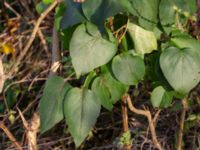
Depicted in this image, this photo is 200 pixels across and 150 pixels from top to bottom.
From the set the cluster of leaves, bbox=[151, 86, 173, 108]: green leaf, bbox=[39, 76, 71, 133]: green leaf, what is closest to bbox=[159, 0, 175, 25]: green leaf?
the cluster of leaves

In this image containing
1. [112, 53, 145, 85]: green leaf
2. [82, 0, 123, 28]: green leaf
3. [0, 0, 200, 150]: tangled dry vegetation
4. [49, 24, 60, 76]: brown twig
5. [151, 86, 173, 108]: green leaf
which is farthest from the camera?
[0, 0, 200, 150]: tangled dry vegetation

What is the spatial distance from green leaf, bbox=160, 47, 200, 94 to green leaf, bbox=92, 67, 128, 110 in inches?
6.3

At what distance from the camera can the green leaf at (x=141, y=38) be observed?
4.71 ft

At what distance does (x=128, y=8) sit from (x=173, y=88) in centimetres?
27

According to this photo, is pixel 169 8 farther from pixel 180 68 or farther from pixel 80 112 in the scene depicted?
pixel 80 112

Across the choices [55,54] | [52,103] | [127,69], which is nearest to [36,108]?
[55,54]

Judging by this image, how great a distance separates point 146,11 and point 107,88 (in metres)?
0.27

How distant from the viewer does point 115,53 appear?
1.39 m

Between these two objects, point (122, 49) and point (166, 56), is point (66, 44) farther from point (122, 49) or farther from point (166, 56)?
point (166, 56)

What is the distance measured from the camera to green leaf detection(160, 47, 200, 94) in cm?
139

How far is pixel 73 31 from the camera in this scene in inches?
57.7

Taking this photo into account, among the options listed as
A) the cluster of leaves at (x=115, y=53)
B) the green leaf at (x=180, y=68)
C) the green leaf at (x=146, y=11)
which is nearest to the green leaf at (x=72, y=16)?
the cluster of leaves at (x=115, y=53)

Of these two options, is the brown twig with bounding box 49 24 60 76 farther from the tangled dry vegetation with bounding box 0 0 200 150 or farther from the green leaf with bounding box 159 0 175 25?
the green leaf with bounding box 159 0 175 25

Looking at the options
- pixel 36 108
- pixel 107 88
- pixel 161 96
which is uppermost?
pixel 107 88
